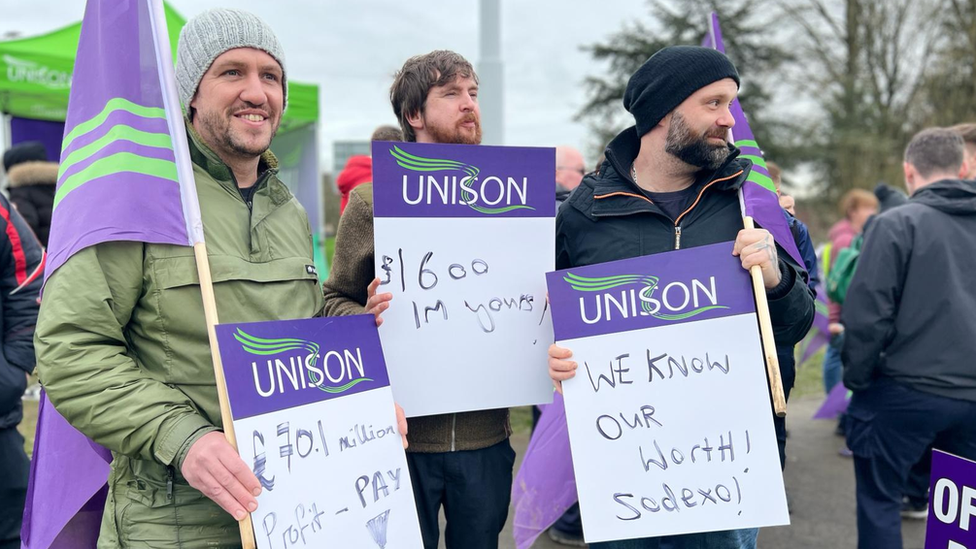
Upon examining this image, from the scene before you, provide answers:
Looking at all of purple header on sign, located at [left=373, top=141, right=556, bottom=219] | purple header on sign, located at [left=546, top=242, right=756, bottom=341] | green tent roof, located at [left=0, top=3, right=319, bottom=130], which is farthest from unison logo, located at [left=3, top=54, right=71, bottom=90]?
purple header on sign, located at [left=546, top=242, right=756, bottom=341]

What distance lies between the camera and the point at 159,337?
1.81m

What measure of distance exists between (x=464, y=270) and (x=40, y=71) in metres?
7.05

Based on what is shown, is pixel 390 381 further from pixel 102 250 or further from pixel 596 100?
pixel 596 100

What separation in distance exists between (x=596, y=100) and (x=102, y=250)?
65.7 feet

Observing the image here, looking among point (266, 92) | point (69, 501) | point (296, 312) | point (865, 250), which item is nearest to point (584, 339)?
point (296, 312)

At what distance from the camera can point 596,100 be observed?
2089cm

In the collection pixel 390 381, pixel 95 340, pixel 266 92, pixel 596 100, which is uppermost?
pixel 596 100

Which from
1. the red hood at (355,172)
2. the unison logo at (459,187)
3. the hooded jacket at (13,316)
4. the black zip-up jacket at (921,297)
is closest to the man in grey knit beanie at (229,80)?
the unison logo at (459,187)

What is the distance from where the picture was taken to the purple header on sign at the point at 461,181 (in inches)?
86.1

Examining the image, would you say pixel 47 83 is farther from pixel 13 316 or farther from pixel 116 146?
pixel 116 146

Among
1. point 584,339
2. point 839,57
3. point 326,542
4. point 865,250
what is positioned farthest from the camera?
point 839,57

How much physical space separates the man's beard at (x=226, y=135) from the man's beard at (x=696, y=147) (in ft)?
3.78

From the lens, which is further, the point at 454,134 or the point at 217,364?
the point at 454,134

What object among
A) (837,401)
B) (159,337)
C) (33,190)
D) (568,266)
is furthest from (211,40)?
(837,401)
